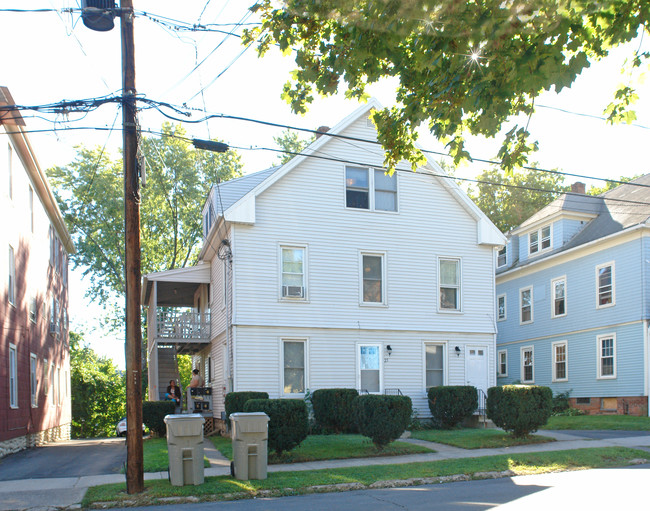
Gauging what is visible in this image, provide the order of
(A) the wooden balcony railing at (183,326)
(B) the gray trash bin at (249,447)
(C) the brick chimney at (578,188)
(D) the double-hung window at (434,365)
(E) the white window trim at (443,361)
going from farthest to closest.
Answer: (C) the brick chimney at (578,188) → (A) the wooden balcony railing at (183,326) → (D) the double-hung window at (434,365) → (E) the white window trim at (443,361) → (B) the gray trash bin at (249,447)

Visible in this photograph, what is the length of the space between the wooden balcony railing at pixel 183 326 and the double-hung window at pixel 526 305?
50.5 feet

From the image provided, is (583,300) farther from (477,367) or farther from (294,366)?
(294,366)

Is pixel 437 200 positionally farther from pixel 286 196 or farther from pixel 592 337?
pixel 592 337

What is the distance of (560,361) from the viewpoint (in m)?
28.5

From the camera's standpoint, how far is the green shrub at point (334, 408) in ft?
59.8

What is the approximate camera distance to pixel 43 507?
9422mm

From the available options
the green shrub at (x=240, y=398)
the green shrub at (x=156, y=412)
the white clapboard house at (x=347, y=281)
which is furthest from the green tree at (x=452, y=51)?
the green shrub at (x=156, y=412)

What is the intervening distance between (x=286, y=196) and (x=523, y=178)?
2565 cm

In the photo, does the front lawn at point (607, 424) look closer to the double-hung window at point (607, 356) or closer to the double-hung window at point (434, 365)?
the double-hung window at point (434, 365)

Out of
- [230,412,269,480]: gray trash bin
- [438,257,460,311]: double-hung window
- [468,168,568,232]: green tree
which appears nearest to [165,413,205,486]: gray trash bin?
[230,412,269,480]: gray trash bin

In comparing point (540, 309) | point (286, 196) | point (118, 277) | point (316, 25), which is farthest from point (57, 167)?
point (316, 25)

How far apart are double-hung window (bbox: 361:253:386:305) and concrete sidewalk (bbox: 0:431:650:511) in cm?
523

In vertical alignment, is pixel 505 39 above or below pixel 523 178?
below

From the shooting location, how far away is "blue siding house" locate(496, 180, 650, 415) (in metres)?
24.1
